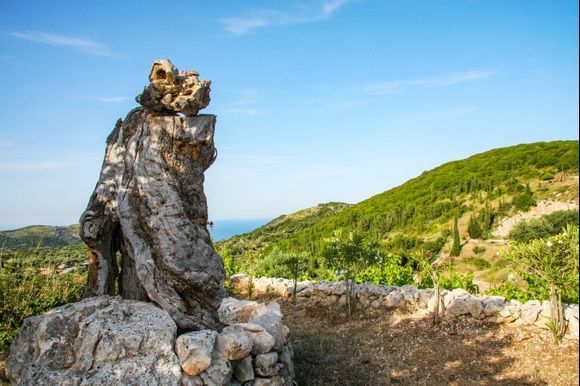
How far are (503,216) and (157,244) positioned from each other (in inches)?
983

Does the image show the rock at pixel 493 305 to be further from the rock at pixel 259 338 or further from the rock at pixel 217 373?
the rock at pixel 217 373

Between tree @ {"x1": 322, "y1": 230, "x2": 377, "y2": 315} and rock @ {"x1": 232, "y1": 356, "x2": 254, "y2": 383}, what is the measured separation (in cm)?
543

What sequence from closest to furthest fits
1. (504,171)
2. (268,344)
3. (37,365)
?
1. (37,365)
2. (268,344)
3. (504,171)

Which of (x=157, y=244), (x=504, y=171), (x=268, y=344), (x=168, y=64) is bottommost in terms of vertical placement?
(x=268, y=344)

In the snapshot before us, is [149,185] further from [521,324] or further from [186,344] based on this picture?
[521,324]

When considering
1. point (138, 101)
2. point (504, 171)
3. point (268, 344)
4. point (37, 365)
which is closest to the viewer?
point (37, 365)

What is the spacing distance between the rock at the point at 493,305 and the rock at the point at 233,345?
5986 millimetres

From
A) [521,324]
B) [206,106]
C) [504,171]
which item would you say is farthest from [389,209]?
[206,106]

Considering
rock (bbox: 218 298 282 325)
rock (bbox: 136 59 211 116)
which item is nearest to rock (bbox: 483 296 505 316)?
rock (bbox: 218 298 282 325)

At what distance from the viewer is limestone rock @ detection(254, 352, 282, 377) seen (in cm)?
490

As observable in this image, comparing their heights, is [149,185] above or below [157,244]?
above

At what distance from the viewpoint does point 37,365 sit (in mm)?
4250

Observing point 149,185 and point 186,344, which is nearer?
point 186,344

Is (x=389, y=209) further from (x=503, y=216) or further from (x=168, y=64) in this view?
(x=168, y=64)
